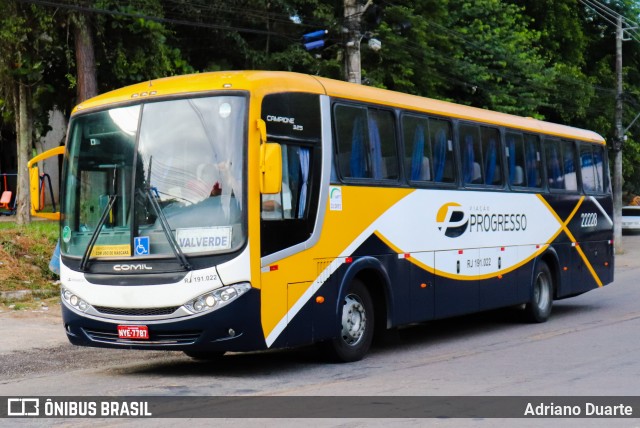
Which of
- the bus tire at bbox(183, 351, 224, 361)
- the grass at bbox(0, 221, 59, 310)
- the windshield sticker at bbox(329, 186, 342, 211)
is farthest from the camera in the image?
the grass at bbox(0, 221, 59, 310)

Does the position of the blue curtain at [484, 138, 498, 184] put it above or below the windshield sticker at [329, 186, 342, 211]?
above

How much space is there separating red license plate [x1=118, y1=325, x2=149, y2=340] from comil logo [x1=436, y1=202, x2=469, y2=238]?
4.94 meters

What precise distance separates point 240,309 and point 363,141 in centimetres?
306

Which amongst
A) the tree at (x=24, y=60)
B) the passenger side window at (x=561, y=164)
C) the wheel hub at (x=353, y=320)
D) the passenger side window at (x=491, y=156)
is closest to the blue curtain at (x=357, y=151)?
the wheel hub at (x=353, y=320)

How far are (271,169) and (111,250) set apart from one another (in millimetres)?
1982

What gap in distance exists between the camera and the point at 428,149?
44.8ft

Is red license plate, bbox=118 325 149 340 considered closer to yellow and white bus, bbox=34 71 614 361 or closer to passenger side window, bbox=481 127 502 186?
yellow and white bus, bbox=34 71 614 361

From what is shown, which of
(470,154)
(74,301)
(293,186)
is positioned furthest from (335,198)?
(470,154)

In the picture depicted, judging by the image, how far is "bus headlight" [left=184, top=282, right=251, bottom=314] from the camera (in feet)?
33.0

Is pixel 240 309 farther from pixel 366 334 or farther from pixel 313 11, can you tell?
pixel 313 11

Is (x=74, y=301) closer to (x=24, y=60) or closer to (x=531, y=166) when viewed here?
(x=531, y=166)

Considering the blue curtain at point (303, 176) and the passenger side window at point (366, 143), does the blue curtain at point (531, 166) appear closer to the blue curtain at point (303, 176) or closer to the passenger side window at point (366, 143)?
the passenger side window at point (366, 143)

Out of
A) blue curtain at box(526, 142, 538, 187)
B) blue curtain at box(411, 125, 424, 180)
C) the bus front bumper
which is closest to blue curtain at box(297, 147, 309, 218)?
the bus front bumper

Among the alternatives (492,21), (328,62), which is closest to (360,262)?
(328,62)
